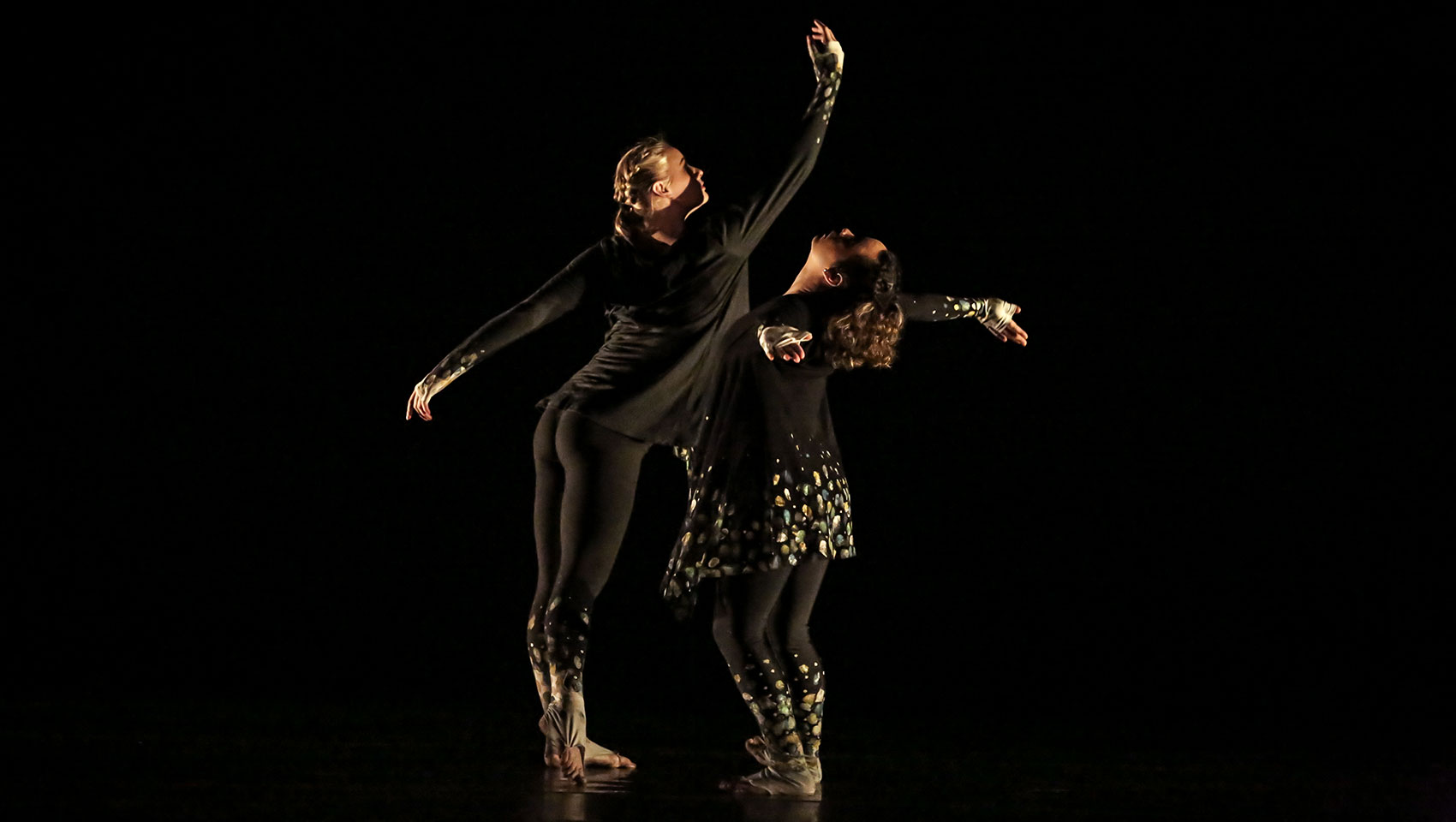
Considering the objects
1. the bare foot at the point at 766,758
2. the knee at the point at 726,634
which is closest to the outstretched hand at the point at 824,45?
the knee at the point at 726,634

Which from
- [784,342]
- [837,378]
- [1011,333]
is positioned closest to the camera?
[784,342]

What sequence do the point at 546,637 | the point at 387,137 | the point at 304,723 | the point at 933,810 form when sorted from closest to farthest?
1. the point at 933,810
2. the point at 546,637
3. the point at 304,723
4. the point at 387,137

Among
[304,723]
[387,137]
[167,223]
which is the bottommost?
[304,723]

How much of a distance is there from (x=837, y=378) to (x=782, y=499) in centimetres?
188

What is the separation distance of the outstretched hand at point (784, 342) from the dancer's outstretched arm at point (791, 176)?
0.48 m

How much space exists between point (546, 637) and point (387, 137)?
225 cm

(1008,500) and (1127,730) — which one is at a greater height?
(1008,500)

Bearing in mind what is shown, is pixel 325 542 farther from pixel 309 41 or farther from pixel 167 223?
pixel 309 41

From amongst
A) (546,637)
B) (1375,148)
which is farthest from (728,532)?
(1375,148)

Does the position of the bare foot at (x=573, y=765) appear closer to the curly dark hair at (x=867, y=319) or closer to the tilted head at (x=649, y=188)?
the curly dark hair at (x=867, y=319)

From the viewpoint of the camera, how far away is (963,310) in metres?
3.22

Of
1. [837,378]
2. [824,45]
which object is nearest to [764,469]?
[824,45]

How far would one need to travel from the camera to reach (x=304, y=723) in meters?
3.83

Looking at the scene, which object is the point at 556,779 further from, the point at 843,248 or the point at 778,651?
the point at 843,248
